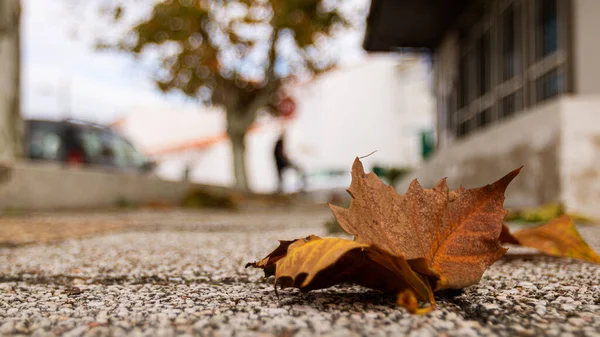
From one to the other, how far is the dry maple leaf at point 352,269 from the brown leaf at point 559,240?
457 millimetres

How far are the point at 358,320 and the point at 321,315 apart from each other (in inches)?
1.9

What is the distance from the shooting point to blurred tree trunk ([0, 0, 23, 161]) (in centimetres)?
430

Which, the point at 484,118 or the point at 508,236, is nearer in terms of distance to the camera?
the point at 508,236

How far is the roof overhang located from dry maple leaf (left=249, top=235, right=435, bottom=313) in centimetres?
666

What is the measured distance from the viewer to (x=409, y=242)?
71cm

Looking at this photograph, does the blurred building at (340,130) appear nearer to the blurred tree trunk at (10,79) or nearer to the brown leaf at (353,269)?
the blurred tree trunk at (10,79)

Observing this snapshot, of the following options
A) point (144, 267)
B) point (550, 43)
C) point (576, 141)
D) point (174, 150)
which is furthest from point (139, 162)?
point (174, 150)

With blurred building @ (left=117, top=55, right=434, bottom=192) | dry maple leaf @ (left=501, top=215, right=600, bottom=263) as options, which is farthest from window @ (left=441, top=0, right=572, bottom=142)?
blurred building @ (left=117, top=55, right=434, bottom=192)

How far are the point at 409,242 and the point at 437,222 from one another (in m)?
0.06

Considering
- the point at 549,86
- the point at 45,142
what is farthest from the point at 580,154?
the point at 45,142

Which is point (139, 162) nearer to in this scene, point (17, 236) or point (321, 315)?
point (17, 236)

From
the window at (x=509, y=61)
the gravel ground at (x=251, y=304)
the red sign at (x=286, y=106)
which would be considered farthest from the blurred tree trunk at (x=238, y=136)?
the gravel ground at (x=251, y=304)

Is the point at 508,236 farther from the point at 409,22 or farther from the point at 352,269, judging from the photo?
the point at 409,22

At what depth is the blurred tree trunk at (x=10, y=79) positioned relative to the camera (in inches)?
169
